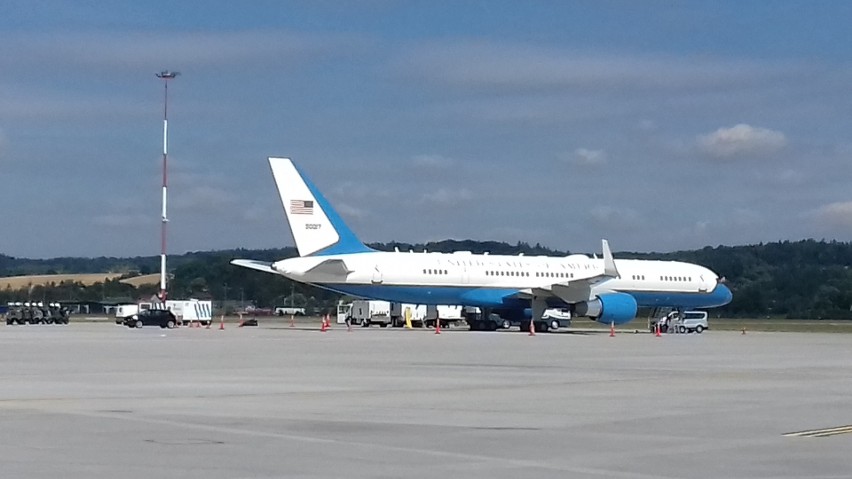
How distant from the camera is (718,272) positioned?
12512cm

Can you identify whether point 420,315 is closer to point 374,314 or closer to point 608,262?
point 374,314

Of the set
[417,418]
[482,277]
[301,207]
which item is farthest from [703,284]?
[417,418]

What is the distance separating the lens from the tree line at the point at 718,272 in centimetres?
13400

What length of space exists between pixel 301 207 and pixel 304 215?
0.42 meters

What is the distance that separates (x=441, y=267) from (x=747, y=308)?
244ft

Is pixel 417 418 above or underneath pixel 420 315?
underneath

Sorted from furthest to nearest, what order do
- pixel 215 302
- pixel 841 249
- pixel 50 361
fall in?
1. pixel 841 249
2. pixel 215 302
3. pixel 50 361

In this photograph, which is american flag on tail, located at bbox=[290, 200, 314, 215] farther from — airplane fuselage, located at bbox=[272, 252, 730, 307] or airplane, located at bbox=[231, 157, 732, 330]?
airplane fuselage, located at bbox=[272, 252, 730, 307]

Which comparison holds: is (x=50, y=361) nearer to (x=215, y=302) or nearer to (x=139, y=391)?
(x=139, y=391)

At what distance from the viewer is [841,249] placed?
199m

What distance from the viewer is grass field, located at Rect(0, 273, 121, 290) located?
598 feet

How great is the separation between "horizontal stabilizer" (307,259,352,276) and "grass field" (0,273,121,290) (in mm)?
124019

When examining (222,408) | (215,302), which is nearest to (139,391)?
(222,408)

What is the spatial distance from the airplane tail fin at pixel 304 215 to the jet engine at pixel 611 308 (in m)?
13.1
